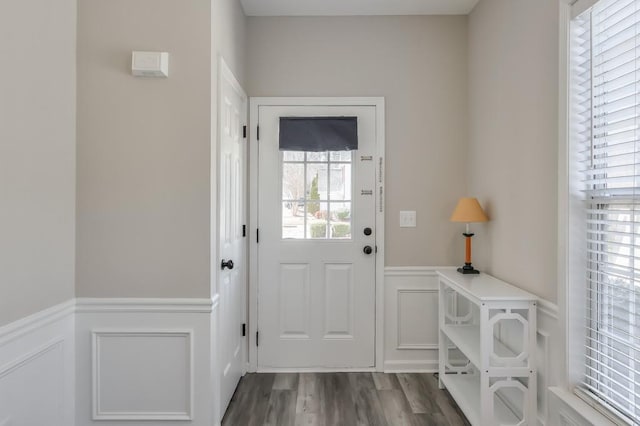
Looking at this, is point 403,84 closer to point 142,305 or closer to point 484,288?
point 484,288

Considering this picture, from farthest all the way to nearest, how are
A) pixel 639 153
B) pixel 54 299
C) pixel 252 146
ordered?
pixel 252 146, pixel 54 299, pixel 639 153

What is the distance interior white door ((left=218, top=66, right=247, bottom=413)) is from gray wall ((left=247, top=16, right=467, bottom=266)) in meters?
0.53

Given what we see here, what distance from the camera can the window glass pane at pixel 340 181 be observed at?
9.97ft

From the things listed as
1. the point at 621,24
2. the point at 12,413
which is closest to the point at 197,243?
the point at 12,413

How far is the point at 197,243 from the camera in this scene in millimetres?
2029

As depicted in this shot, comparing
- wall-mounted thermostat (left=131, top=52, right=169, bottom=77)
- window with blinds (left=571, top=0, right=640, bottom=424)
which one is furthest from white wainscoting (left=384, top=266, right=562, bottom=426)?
wall-mounted thermostat (left=131, top=52, right=169, bottom=77)

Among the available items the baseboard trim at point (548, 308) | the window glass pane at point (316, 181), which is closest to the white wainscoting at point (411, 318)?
the window glass pane at point (316, 181)

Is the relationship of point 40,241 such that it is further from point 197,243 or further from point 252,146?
point 252,146

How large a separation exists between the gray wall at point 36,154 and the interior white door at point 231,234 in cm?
75

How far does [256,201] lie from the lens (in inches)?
119

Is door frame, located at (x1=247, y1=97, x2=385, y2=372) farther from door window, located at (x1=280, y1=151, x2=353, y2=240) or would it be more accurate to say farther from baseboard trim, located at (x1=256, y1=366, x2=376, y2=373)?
door window, located at (x1=280, y1=151, x2=353, y2=240)

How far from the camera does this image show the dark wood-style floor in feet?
7.75

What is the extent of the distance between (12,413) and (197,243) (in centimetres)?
100

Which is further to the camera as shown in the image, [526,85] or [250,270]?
[250,270]
